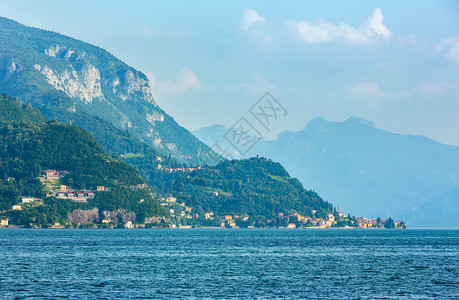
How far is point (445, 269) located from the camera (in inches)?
3959

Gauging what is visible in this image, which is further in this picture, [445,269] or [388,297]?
[445,269]

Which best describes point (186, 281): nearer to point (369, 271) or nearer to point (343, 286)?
point (343, 286)

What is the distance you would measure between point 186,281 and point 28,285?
1983 cm

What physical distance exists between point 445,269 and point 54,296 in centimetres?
6132

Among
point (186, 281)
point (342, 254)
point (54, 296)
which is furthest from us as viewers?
point (342, 254)

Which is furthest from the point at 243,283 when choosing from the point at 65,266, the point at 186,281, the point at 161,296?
the point at 65,266

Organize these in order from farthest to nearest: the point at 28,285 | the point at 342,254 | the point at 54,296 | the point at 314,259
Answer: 1. the point at 342,254
2. the point at 314,259
3. the point at 28,285
4. the point at 54,296

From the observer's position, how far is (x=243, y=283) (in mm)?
82188

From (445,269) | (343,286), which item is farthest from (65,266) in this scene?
(445,269)

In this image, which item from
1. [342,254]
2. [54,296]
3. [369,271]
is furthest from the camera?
[342,254]

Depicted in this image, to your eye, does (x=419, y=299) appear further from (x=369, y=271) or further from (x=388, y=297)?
(x=369, y=271)

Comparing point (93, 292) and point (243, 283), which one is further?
point (243, 283)

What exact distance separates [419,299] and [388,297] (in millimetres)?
3290

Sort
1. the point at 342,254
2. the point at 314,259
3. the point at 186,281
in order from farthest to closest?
the point at 342,254
the point at 314,259
the point at 186,281
